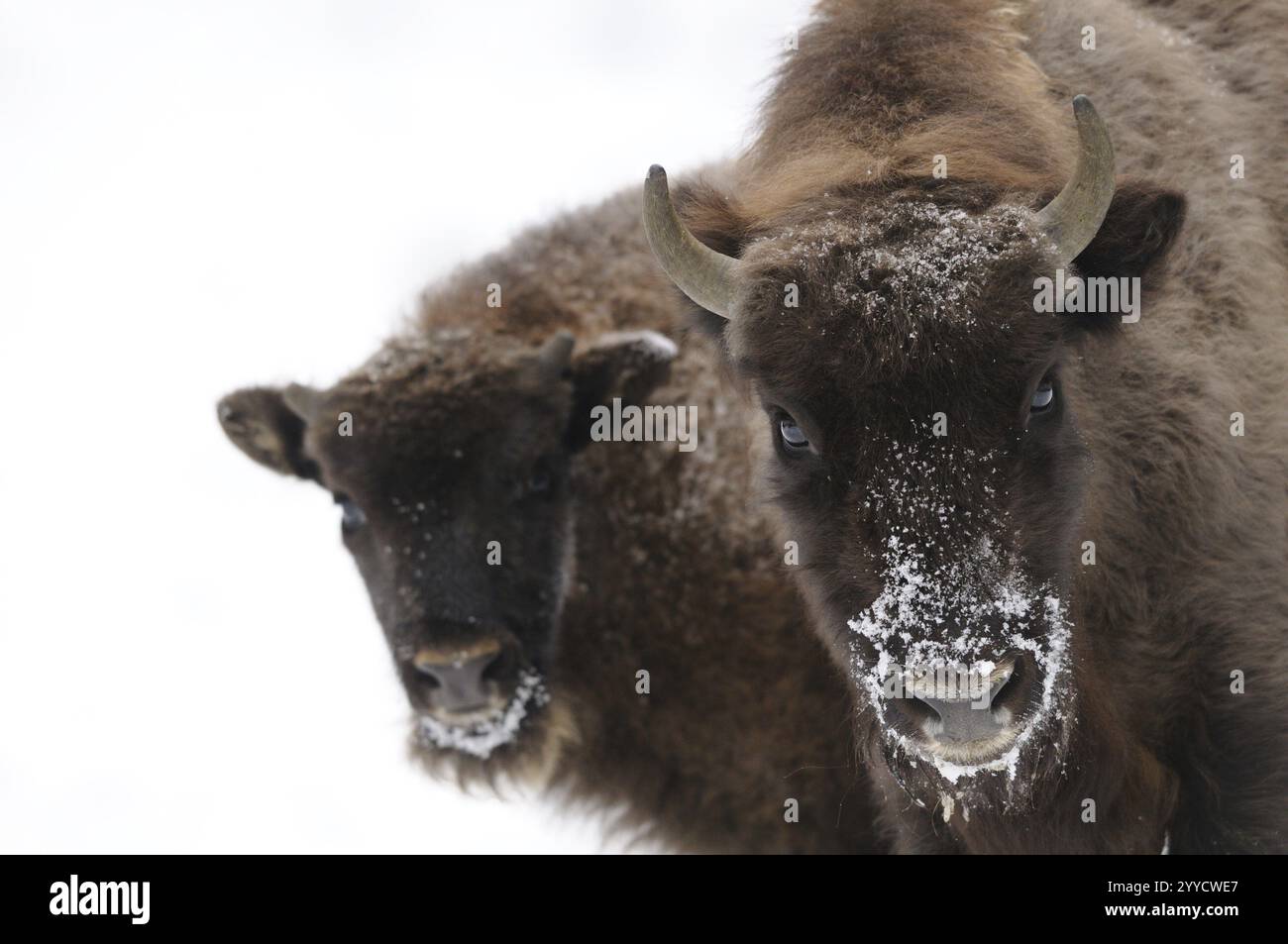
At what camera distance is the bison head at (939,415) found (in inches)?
149

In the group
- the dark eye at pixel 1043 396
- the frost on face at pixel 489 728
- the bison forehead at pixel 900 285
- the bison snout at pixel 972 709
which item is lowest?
the frost on face at pixel 489 728

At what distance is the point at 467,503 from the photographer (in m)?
6.14

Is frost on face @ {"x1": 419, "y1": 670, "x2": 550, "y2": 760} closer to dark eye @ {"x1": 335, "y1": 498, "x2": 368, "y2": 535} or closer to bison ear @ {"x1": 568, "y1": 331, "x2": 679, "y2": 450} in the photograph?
dark eye @ {"x1": 335, "y1": 498, "x2": 368, "y2": 535}

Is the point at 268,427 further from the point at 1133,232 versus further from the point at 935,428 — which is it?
the point at 1133,232

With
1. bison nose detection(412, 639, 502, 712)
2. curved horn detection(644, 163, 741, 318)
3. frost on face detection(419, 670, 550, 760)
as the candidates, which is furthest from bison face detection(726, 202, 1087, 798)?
frost on face detection(419, 670, 550, 760)

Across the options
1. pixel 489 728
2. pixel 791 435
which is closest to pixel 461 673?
pixel 489 728

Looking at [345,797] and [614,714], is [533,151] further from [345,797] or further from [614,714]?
[614,714]

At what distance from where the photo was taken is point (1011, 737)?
12.5 ft

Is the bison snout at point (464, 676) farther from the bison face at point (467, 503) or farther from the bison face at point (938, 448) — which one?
the bison face at point (938, 448)

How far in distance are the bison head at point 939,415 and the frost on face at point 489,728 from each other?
2.37m

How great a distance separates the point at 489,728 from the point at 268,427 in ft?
5.78

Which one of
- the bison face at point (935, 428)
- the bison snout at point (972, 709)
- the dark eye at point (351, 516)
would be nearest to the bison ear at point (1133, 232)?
the bison face at point (935, 428)
